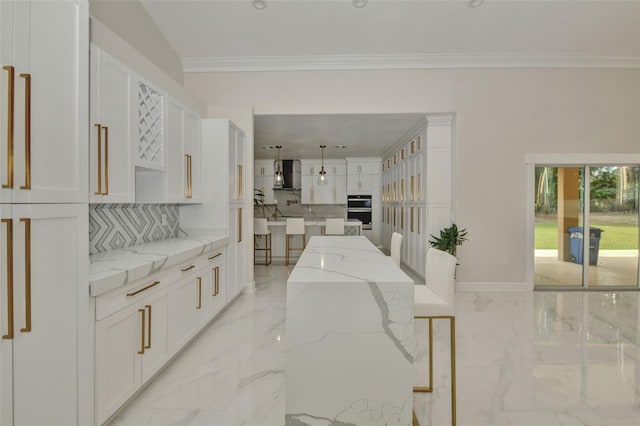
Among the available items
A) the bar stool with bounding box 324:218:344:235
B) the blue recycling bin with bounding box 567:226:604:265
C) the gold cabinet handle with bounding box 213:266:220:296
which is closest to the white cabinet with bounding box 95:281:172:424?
the gold cabinet handle with bounding box 213:266:220:296

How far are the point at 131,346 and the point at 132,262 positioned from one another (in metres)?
0.49

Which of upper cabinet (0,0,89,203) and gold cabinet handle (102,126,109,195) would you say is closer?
upper cabinet (0,0,89,203)

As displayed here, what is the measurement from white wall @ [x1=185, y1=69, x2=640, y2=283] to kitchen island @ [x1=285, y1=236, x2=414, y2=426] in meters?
3.34

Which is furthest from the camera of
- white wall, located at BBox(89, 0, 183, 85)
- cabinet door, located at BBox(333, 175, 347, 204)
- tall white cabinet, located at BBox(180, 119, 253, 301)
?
cabinet door, located at BBox(333, 175, 347, 204)

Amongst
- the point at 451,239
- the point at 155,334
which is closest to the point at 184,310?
the point at 155,334

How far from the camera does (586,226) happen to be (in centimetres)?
444

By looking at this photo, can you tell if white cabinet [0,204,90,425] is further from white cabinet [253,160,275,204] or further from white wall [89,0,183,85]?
white cabinet [253,160,275,204]

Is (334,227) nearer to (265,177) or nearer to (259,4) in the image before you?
(265,177)

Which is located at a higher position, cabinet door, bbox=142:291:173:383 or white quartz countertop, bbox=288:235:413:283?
white quartz countertop, bbox=288:235:413:283

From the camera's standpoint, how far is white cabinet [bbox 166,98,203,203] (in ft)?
9.57

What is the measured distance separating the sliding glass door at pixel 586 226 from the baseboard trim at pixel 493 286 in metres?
0.31

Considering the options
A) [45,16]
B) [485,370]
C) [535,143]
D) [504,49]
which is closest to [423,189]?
[535,143]

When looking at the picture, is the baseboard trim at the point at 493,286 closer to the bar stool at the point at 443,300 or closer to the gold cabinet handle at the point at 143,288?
the bar stool at the point at 443,300

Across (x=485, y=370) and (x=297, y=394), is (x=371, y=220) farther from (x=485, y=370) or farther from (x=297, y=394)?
(x=297, y=394)
